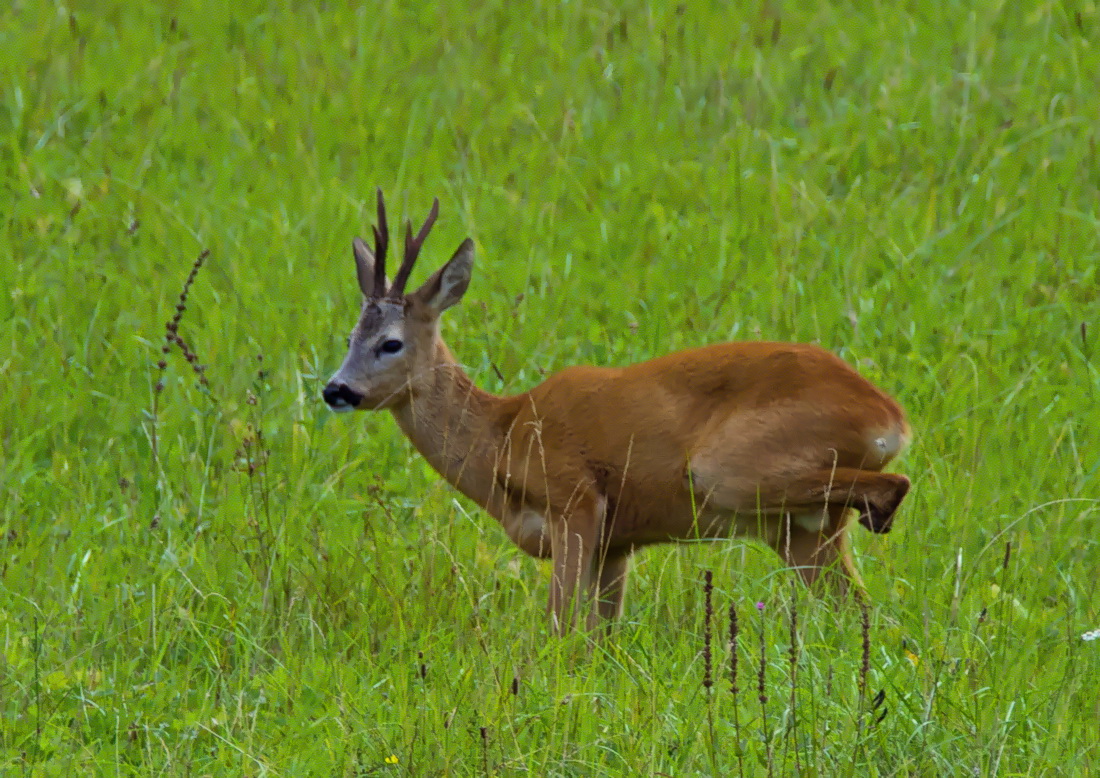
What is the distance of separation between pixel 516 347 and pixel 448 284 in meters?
1.21

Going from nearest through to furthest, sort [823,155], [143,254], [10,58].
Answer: [143,254] < [823,155] < [10,58]

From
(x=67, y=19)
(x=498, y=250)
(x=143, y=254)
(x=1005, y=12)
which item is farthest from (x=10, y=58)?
(x=1005, y=12)

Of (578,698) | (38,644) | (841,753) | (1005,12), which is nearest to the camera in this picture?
(841,753)

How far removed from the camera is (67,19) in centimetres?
1048

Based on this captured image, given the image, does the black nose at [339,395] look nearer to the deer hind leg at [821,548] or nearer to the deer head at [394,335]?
the deer head at [394,335]

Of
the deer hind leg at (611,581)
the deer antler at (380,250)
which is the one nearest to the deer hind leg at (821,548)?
the deer hind leg at (611,581)

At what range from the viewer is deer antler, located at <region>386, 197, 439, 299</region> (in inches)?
218

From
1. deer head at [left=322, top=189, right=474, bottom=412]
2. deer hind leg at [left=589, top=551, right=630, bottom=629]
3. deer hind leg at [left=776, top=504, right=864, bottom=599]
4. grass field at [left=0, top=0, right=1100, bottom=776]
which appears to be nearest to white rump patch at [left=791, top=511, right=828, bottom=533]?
deer hind leg at [left=776, top=504, right=864, bottom=599]

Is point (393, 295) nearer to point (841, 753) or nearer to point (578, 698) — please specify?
point (578, 698)

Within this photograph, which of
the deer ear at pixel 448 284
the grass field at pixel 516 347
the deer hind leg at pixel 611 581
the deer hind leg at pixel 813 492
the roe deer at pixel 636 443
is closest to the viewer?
the grass field at pixel 516 347

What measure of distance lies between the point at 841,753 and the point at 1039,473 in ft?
7.98

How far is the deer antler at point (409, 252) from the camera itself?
18.1 feet

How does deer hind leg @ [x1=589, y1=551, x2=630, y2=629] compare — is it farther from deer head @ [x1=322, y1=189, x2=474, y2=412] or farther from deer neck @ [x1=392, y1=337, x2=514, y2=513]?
deer head @ [x1=322, y1=189, x2=474, y2=412]

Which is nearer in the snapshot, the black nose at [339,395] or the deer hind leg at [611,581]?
the deer hind leg at [611,581]
